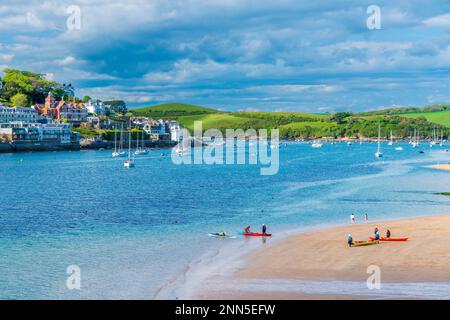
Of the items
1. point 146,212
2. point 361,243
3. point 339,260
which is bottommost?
point 146,212

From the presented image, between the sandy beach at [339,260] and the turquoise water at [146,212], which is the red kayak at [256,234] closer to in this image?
the sandy beach at [339,260]

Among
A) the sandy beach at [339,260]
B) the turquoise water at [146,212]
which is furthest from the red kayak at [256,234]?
the turquoise water at [146,212]

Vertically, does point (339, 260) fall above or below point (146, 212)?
above

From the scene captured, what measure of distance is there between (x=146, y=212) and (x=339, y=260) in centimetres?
3058

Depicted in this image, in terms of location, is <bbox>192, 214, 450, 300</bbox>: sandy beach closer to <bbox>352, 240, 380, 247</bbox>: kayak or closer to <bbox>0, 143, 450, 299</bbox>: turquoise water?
<bbox>352, 240, 380, 247</bbox>: kayak

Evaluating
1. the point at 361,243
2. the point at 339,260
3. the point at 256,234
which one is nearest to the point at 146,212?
the point at 256,234

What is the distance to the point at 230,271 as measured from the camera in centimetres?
3862

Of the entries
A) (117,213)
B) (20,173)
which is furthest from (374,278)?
(20,173)

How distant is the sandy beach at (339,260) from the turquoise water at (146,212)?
479 cm

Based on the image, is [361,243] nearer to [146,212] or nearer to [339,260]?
[339,260]

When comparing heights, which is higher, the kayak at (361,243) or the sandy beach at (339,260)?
the kayak at (361,243)

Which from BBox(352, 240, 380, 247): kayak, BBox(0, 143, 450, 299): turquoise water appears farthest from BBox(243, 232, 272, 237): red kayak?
BBox(352, 240, 380, 247): kayak

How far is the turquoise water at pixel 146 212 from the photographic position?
38406 millimetres

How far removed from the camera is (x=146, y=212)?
218 ft
